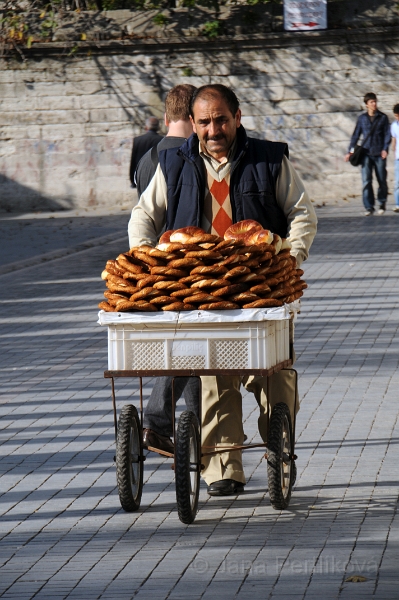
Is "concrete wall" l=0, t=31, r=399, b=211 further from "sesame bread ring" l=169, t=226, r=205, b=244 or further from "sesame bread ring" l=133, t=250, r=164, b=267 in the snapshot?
"sesame bread ring" l=133, t=250, r=164, b=267

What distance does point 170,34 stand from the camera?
25.4 m

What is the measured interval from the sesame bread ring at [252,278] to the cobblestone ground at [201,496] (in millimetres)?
1073

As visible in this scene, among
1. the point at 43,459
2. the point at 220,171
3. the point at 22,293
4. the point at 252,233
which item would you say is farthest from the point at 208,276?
the point at 22,293

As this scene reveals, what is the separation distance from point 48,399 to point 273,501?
306 centimetres

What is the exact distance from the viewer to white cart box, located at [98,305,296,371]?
4.88 meters

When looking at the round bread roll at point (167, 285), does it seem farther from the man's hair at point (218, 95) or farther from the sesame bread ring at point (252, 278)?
the man's hair at point (218, 95)

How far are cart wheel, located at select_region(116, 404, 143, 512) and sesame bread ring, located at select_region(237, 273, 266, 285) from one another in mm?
857

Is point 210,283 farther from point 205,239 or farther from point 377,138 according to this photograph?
point 377,138

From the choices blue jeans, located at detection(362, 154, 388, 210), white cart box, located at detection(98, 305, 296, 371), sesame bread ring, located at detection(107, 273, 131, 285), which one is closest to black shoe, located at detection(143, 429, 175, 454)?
white cart box, located at detection(98, 305, 296, 371)

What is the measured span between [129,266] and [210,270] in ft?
1.22

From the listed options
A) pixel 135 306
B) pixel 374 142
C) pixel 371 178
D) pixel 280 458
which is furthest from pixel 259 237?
pixel 374 142

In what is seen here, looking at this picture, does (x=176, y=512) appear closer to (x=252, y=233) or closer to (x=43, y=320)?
(x=252, y=233)

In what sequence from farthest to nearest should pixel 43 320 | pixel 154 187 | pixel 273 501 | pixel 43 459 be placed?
pixel 43 320 < pixel 43 459 < pixel 154 187 < pixel 273 501

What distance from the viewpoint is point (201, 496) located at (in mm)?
5652
